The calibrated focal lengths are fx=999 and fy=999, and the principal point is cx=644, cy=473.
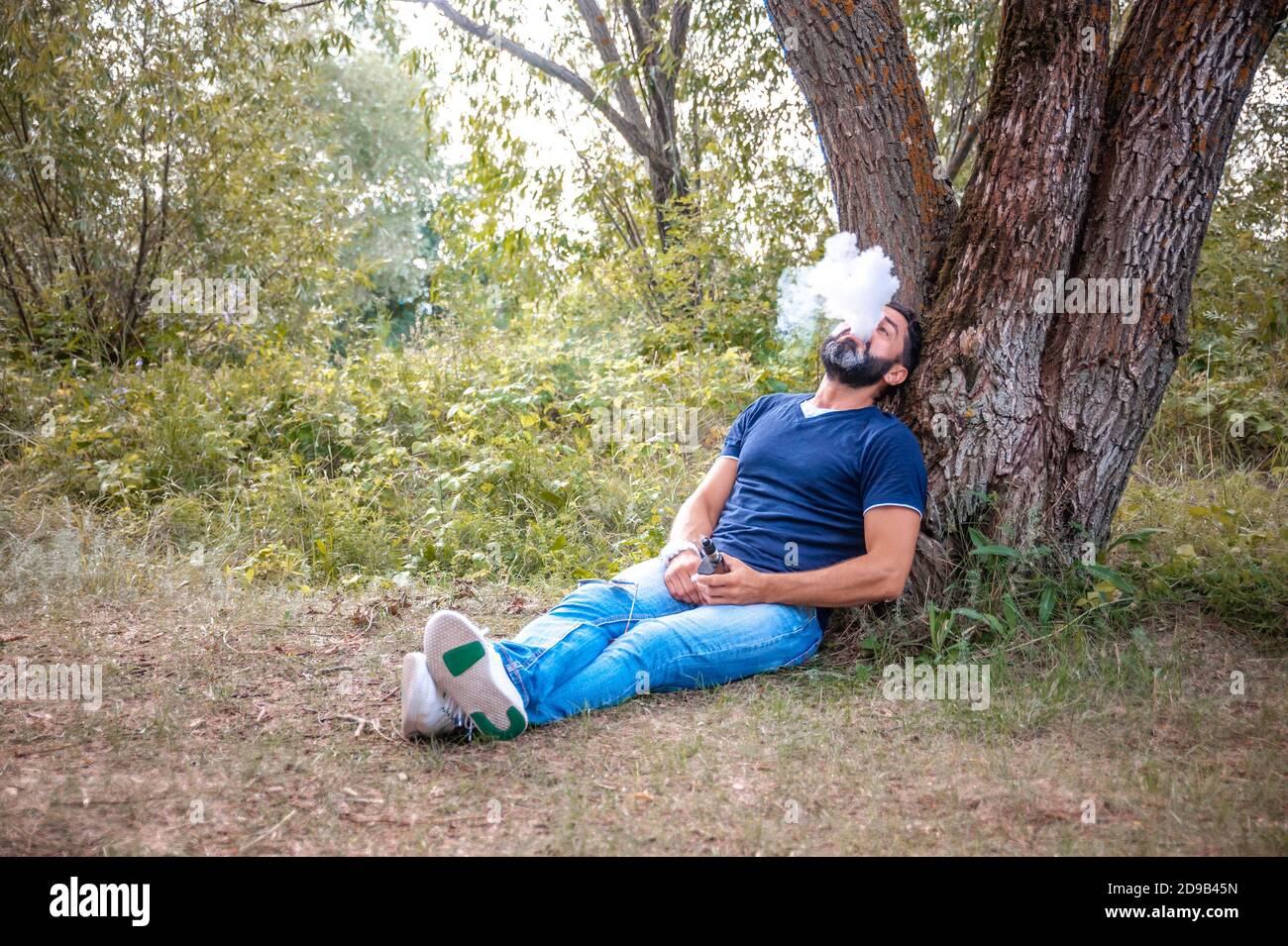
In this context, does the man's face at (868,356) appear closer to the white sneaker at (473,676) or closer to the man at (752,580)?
the man at (752,580)

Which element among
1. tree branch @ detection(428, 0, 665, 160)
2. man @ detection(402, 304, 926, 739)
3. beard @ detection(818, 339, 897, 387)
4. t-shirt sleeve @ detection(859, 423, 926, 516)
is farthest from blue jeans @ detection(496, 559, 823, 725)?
tree branch @ detection(428, 0, 665, 160)

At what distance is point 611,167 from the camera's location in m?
8.77

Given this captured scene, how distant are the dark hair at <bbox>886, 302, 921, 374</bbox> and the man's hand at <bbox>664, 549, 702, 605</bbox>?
3.61 feet

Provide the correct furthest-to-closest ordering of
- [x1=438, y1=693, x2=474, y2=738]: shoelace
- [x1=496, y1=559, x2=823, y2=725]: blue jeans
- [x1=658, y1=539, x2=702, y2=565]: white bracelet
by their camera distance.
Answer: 1. [x1=658, y1=539, x2=702, y2=565]: white bracelet
2. [x1=496, y1=559, x2=823, y2=725]: blue jeans
3. [x1=438, y1=693, x2=474, y2=738]: shoelace

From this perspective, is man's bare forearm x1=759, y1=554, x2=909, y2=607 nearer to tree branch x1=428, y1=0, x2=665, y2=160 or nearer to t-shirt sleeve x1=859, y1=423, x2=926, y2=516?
t-shirt sleeve x1=859, y1=423, x2=926, y2=516

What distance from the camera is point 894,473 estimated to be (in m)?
3.29

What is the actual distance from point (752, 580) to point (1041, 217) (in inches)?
65.9

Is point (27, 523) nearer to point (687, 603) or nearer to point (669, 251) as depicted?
point (687, 603)

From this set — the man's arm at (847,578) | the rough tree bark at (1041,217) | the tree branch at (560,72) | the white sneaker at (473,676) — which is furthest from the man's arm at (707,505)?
the tree branch at (560,72)

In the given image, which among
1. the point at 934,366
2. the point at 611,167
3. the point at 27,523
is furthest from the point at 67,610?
the point at 611,167

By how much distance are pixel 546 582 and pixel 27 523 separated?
2.96 meters

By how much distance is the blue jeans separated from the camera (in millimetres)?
2971

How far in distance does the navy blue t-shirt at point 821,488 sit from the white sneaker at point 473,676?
1054mm
